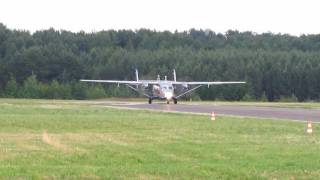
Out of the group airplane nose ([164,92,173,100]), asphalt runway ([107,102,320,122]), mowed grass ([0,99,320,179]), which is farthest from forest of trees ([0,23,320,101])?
mowed grass ([0,99,320,179])

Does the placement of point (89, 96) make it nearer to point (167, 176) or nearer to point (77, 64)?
point (77, 64)

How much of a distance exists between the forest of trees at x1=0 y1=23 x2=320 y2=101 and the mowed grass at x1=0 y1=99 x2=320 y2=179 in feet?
312

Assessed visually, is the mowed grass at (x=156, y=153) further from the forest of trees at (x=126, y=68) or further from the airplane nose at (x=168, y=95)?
the forest of trees at (x=126, y=68)

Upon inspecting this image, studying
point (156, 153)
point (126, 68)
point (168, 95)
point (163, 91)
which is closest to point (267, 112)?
point (168, 95)

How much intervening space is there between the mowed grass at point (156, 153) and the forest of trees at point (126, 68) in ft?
312

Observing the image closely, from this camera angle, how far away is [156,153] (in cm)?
2028

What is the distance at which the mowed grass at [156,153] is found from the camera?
16.2 metres

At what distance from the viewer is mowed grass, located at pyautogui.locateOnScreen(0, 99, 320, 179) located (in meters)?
16.2

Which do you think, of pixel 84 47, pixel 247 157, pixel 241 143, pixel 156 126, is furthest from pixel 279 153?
pixel 84 47

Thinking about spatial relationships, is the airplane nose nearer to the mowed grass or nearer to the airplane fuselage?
the airplane fuselage

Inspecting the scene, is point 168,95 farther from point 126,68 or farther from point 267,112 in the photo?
point 126,68

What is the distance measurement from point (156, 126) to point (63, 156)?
578 inches

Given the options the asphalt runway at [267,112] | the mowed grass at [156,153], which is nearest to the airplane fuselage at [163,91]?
the asphalt runway at [267,112]

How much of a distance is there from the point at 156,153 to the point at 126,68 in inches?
5757
